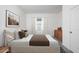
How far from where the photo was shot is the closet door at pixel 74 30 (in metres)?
2.42

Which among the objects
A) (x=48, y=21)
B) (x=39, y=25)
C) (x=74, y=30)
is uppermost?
(x=48, y=21)

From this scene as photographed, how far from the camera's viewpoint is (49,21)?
194 inches

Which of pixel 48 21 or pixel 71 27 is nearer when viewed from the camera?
pixel 71 27

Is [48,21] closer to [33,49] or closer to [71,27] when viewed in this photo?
[71,27]

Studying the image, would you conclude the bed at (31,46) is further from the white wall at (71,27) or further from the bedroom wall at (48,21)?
the bedroom wall at (48,21)

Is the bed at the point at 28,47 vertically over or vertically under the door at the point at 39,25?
under

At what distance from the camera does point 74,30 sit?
2.56 meters

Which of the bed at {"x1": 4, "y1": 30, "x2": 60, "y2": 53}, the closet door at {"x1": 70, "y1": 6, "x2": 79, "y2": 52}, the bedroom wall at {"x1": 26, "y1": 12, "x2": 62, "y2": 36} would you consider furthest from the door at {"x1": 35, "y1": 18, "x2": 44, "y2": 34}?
the bed at {"x1": 4, "y1": 30, "x2": 60, "y2": 53}

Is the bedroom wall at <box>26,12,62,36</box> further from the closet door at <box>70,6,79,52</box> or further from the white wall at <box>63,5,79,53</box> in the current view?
the closet door at <box>70,6,79,52</box>

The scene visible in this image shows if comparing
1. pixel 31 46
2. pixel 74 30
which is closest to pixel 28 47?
pixel 31 46

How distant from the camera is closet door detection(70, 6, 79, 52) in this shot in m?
2.42

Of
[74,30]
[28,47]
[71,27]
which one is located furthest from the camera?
[71,27]

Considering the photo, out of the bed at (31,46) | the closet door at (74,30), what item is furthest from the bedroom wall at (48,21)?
the bed at (31,46)
